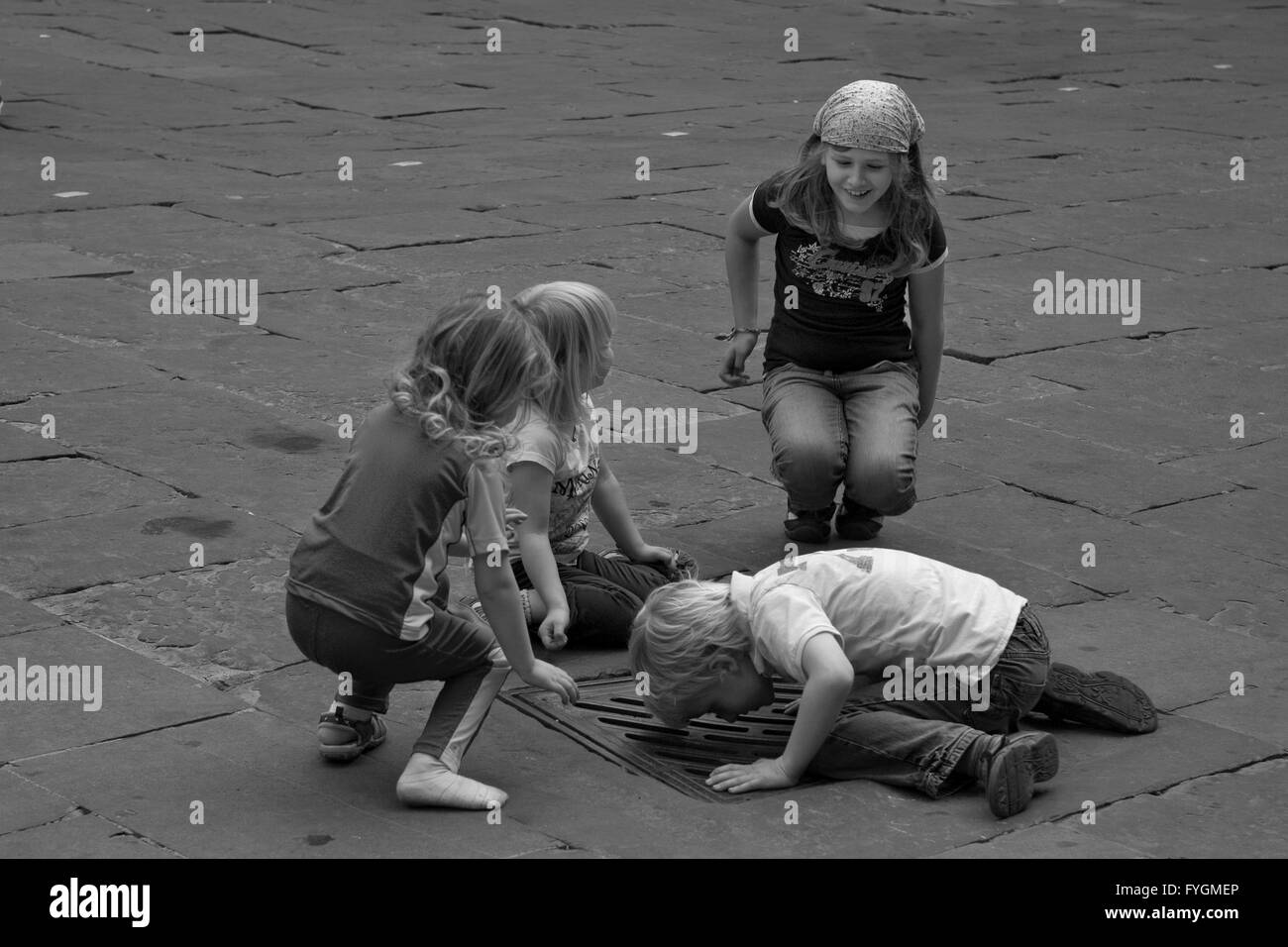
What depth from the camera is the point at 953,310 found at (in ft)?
25.2

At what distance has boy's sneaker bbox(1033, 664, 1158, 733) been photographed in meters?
3.84

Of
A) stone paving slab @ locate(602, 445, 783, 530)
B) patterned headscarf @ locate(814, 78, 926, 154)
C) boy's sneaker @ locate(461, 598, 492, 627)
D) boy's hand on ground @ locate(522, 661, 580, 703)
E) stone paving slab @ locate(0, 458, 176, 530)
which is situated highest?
patterned headscarf @ locate(814, 78, 926, 154)

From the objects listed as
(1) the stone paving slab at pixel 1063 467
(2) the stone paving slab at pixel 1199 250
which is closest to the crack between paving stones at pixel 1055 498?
(1) the stone paving slab at pixel 1063 467

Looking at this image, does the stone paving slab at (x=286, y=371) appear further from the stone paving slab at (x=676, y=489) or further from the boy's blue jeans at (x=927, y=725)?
the boy's blue jeans at (x=927, y=725)

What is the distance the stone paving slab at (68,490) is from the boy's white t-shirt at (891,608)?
2.16m

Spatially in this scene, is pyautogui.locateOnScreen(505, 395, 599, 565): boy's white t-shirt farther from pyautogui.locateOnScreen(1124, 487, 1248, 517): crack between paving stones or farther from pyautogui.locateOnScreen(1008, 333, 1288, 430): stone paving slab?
pyautogui.locateOnScreen(1008, 333, 1288, 430): stone paving slab

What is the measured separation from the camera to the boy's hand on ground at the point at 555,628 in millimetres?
4029

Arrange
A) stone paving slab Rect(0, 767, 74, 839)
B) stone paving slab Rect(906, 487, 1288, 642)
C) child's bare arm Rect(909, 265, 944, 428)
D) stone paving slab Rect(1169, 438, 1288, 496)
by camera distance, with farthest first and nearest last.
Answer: stone paving slab Rect(1169, 438, 1288, 496) → child's bare arm Rect(909, 265, 944, 428) → stone paving slab Rect(906, 487, 1288, 642) → stone paving slab Rect(0, 767, 74, 839)

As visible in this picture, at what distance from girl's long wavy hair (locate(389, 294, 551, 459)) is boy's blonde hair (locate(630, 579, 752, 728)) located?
0.53 metres
